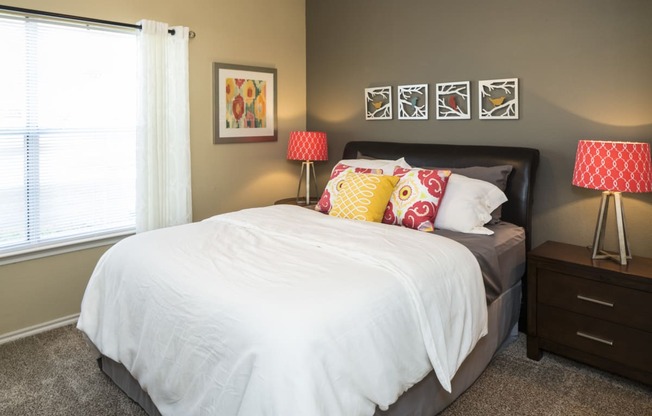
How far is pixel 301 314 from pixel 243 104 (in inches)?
113

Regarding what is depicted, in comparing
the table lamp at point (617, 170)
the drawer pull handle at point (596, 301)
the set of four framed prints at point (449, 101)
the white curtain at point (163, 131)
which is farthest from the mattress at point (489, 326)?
the white curtain at point (163, 131)

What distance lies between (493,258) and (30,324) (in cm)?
292

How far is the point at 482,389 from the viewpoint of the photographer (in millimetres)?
2387

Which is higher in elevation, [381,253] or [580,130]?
[580,130]

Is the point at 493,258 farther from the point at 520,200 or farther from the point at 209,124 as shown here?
the point at 209,124

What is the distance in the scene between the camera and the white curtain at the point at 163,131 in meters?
3.30

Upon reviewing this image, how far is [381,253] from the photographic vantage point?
6.91ft

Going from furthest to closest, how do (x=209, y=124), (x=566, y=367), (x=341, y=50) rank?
(x=341, y=50) < (x=209, y=124) < (x=566, y=367)

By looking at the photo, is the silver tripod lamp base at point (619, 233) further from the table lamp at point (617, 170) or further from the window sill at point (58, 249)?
the window sill at point (58, 249)

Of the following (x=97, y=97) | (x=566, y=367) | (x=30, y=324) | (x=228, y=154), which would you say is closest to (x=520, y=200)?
(x=566, y=367)

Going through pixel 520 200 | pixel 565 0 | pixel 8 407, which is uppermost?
pixel 565 0

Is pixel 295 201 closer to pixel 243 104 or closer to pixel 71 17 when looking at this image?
pixel 243 104

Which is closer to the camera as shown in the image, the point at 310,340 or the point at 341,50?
the point at 310,340

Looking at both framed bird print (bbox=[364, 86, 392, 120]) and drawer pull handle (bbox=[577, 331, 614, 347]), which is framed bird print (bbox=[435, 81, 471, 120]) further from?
drawer pull handle (bbox=[577, 331, 614, 347])
